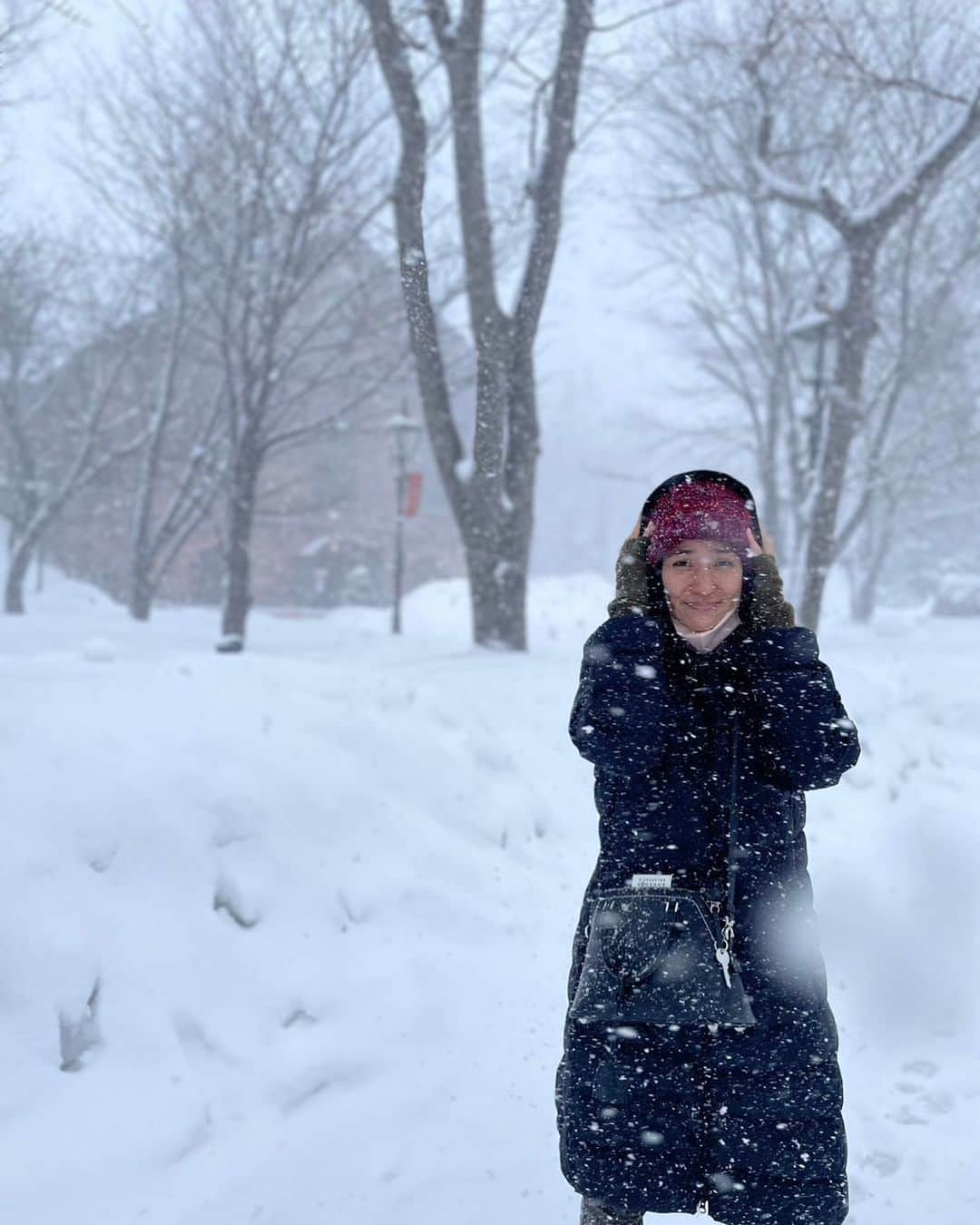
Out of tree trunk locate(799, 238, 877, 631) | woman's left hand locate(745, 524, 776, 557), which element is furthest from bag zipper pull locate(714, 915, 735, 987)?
tree trunk locate(799, 238, 877, 631)

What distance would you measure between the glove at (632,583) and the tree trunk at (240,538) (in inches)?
410

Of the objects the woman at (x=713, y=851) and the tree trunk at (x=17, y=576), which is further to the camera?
the tree trunk at (x=17, y=576)

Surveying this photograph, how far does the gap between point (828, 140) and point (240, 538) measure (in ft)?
28.8

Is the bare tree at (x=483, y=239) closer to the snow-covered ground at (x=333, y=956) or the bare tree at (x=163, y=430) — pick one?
the snow-covered ground at (x=333, y=956)

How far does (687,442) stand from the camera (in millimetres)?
26078

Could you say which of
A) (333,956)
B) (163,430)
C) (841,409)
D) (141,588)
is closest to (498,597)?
(841,409)

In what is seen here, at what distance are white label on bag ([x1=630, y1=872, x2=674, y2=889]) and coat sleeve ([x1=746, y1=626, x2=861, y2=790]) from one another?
29 centimetres

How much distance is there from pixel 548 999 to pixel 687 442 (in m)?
23.6

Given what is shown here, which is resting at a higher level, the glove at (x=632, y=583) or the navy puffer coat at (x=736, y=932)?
the glove at (x=632, y=583)

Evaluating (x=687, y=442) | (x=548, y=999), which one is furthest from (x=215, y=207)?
(x=687, y=442)

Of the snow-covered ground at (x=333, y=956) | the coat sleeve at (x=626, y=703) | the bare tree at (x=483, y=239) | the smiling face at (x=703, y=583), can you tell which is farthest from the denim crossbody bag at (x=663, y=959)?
the bare tree at (x=483, y=239)

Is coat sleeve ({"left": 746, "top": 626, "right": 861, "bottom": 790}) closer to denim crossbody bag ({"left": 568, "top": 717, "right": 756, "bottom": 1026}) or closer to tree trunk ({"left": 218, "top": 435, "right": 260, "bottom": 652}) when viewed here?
denim crossbody bag ({"left": 568, "top": 717, "right": 756, "bottom": 1026})

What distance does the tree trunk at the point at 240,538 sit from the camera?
41.4ft

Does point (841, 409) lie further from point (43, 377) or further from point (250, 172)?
point (43, 377)
